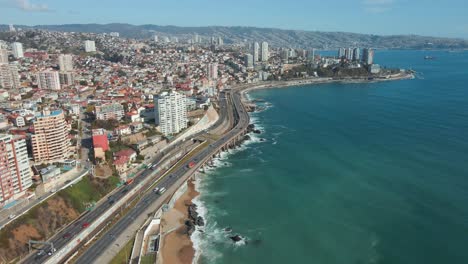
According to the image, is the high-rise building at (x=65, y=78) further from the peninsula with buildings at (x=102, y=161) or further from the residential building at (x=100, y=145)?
the residential building at (x=100, y=145)

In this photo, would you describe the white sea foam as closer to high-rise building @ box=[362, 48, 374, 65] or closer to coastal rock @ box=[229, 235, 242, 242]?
coastal rock @ box=[229, 235, 242, 242]

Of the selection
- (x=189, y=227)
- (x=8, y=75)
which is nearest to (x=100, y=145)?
(x=189, y=227)

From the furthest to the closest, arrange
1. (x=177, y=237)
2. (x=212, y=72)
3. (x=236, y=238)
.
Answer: (x=212, y=72) → (x=177, y=237) → (x=236, y=238)

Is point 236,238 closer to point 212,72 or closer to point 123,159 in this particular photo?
point 123,159

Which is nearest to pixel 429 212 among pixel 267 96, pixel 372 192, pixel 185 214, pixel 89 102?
pixel 372 192

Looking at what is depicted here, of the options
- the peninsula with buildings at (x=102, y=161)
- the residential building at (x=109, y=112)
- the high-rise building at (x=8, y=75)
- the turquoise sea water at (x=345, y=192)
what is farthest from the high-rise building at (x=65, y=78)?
the turquoise sea water at (x=345, y=192)

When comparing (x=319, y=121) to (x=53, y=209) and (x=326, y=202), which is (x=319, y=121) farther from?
(x=53, y=209)

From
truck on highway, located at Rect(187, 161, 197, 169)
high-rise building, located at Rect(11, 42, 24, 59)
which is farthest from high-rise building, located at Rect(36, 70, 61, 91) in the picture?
truck on highway, located at Rect(187, 161, 197, 169)
